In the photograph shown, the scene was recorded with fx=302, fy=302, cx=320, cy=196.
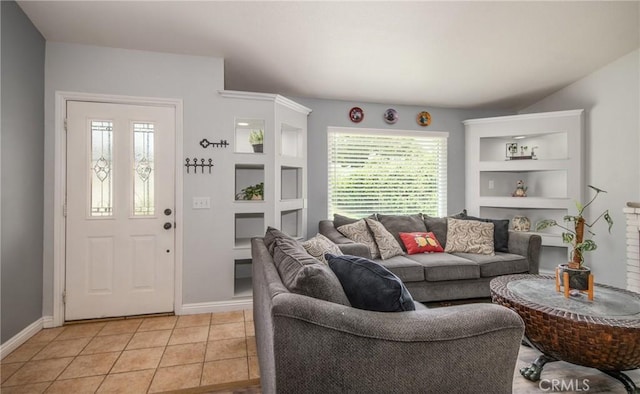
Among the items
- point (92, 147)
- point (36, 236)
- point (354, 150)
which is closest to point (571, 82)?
point (354, 150)

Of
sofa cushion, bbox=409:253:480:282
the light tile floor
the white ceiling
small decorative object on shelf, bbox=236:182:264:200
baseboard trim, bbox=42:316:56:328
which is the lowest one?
the light tile floor

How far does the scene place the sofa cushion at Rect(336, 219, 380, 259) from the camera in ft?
11.1

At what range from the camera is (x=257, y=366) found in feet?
7.02

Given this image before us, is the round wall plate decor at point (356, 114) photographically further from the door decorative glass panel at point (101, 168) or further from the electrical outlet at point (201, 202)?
the door decorative glass panel at point (101, 168)

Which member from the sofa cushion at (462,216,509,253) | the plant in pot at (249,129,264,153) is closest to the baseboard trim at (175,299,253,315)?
the plant in pot at (249,129,264,153)

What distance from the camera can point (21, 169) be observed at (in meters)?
2.43

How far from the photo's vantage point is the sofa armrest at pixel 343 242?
115 inches

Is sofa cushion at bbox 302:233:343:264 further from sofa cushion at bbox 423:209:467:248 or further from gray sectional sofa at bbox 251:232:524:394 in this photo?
sofa cushion at bbox 423:209:467:248

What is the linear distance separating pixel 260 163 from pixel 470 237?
260 cm

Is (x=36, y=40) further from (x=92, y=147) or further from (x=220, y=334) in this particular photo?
(x=220, y=334)

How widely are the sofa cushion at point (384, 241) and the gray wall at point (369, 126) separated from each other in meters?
0.88

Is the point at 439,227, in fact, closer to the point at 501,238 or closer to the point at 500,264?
the point at 501,238
